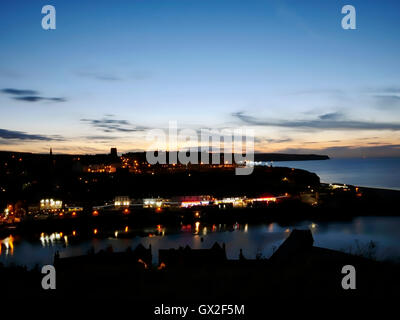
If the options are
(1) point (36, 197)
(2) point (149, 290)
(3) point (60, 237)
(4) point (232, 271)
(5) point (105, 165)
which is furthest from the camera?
(5) point (105, 165)

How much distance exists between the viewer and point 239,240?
19609mm

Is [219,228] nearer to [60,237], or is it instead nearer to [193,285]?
[60,237]

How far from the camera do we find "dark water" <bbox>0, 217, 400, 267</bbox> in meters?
16.6

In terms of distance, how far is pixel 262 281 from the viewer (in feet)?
13.1

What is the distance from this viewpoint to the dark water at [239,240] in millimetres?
16562

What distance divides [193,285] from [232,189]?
40.0 meters

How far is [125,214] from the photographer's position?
2558 centimetres

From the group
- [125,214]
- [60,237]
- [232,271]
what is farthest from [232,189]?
[232,271]

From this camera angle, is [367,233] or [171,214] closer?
[367,233]
